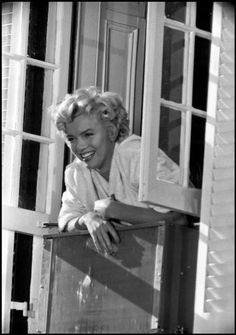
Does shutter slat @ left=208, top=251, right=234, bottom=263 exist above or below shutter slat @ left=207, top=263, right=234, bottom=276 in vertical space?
above

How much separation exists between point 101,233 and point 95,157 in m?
0.51

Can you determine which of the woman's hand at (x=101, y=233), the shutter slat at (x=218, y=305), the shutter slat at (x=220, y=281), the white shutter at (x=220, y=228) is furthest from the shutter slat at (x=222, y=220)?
the woman's hand at (x=101, y=233)

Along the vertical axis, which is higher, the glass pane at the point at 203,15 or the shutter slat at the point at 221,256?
the glass pane at the point at 203,15

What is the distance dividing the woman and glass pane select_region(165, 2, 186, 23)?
641mm

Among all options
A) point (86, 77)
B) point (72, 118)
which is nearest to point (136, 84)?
point (86, 77)

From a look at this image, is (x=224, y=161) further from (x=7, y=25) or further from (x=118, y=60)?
(x=7, y=25)

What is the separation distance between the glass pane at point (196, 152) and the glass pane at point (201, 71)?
0.30 ft

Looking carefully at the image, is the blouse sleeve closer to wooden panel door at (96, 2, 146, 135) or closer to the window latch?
the window latch

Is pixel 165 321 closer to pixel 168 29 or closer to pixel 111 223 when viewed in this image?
pixel 111 223

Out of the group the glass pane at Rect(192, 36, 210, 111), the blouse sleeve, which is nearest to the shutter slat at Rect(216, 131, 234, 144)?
the glass pane at Rect(192, 36, 210, 111)

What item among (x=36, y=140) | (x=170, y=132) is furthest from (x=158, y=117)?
(x=36, y=140)

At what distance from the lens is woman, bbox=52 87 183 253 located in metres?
9.91

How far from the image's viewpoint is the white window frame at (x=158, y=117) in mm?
9461

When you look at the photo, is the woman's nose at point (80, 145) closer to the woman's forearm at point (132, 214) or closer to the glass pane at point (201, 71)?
the woman's forearm at point (132, 214)
